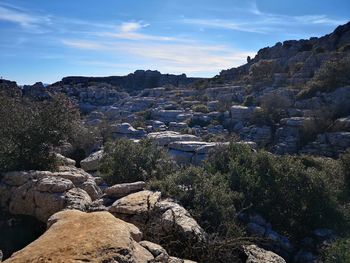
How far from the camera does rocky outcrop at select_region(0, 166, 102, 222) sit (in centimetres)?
913

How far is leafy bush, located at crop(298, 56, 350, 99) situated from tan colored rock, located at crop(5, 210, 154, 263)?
31.2m

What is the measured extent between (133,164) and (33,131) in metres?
3.30

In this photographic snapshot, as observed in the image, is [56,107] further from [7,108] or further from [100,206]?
[100,206]

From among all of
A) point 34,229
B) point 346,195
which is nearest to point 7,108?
point 34,229

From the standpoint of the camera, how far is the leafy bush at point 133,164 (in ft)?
43.0

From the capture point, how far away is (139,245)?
17.0 feet

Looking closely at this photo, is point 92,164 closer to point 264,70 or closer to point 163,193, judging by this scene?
point 163,193

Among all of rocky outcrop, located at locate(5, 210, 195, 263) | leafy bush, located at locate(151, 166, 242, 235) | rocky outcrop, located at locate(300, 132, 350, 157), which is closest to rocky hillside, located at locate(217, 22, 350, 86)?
rocky outcrop, located at locate(300, 132, 350, 157)

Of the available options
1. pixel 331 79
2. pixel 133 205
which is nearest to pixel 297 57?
pixel 331 79

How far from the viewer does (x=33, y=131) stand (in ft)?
39.9

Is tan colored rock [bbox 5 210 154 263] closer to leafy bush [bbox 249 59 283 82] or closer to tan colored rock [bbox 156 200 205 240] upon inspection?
tan colored rock [bbox 156 200 205 240]

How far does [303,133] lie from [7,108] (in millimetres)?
19901

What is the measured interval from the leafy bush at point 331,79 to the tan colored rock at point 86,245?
3125 cm

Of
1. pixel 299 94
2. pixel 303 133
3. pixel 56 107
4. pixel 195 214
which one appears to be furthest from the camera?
pixel 299 94
